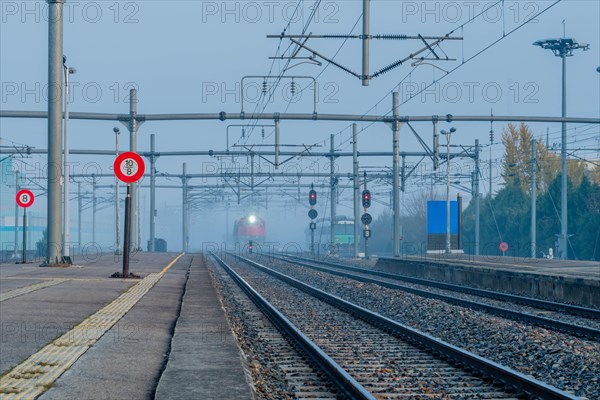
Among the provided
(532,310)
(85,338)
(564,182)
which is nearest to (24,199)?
(532,310)

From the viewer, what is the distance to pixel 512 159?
8488 cm

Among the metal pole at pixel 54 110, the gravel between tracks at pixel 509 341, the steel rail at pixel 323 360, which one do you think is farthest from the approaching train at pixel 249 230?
the steel rail at pixel 323 360

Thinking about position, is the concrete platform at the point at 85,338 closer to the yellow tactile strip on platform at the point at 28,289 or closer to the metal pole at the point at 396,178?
the yellow tactile strip on platform at the point at 28,289

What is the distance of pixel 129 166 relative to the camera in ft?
70.2

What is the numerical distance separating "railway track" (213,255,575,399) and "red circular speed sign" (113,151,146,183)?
5.15 metres

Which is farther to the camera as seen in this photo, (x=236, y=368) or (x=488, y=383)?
(x=488, y=383)

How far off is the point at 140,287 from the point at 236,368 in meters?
11.7

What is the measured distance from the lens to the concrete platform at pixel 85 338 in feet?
25.6

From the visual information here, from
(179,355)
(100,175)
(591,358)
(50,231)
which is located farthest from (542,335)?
(100,175)

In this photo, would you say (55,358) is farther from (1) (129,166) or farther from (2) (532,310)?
(2) (532,310)

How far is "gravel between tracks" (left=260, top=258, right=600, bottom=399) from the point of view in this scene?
10.6m

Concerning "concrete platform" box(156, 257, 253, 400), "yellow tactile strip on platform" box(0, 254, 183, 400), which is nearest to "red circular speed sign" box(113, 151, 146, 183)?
"concrete platform" box(156, 257, 253, 400)

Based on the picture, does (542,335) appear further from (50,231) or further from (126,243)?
(50,231)

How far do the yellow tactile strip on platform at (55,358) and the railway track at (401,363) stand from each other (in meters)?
2.74
